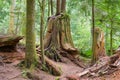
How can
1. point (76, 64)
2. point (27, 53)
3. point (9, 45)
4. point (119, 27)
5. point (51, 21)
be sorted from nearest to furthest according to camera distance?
point (27, 53), point (9, 45), point (76, 64), point (51, 21), point (119, 27)

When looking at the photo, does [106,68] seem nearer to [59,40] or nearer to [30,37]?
[30,37]

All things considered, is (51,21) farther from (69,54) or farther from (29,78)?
(29,78)


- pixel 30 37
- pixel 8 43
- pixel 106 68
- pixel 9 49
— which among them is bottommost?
pixel 106 68

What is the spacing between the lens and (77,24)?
27.5 meters

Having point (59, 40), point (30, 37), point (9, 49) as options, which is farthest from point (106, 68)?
point (59, 40)

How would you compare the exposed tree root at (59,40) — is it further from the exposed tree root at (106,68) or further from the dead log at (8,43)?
the exposed tree root at (106,68)

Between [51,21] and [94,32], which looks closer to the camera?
[94,32]

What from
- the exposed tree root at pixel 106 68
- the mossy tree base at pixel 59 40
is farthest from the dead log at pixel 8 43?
the exposed tree root at pixel 106 68

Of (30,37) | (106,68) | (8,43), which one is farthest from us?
(8,43)

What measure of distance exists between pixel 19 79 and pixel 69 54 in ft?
20.8

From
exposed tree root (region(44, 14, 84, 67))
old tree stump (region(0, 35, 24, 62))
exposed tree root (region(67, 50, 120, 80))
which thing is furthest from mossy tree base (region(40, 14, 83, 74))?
exposed tree root (region(67, 50, 120, 80))

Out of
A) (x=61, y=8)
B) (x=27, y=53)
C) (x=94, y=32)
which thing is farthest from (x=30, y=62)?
(x=61, y=8)

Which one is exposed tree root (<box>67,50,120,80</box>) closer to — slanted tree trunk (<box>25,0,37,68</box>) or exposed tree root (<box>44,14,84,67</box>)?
slanted tree trunk (<box>25,0,37,68</box>)

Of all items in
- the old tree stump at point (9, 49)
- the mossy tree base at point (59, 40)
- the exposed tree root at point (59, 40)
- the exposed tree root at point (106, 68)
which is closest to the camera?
the exposed tree root at point (106, 68)
